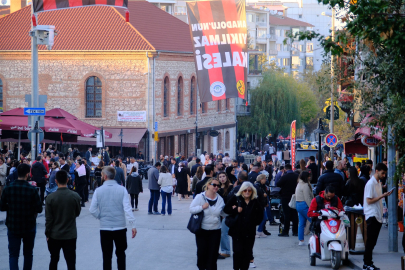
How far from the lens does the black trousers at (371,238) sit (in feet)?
33.8

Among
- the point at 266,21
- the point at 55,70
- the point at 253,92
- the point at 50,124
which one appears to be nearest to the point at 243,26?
the point at 50,124

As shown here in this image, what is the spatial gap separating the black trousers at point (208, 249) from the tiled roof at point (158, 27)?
114ft

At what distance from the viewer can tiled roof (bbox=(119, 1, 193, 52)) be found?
45188 millimetres

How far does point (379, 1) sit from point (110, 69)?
35829 millimetres

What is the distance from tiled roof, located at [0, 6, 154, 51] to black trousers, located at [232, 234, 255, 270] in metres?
34.2

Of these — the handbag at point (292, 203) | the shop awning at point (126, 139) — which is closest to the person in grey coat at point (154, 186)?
the handbag at point (292, 203)

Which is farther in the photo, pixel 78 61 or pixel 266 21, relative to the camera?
pixel 266 21

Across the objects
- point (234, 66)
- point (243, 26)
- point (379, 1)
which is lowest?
point (379, 1)

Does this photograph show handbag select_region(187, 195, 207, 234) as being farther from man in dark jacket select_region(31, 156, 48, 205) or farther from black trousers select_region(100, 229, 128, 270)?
man in dark jacket select_region(31, 156, 48, 205)

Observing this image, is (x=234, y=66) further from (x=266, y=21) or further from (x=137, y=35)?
(x=266, y=21)

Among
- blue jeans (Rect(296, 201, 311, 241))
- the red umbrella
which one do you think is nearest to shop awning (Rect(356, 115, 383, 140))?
blue jeans (Rect(296, 201, 311, 241))

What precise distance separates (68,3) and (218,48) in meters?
12.3

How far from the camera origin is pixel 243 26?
30500mm

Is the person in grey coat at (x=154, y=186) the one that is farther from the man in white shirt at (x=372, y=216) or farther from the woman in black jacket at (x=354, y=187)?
the man in white shirt at (x=372, y=216)
